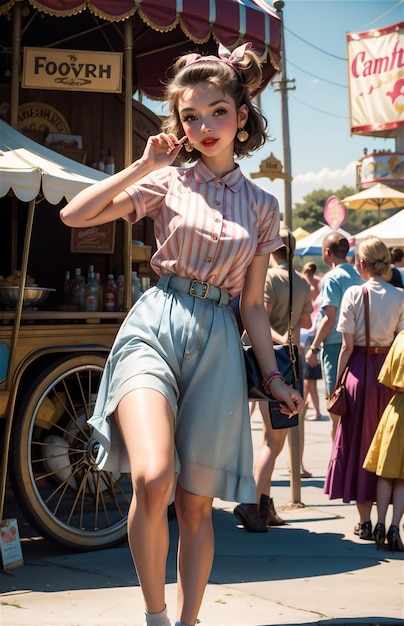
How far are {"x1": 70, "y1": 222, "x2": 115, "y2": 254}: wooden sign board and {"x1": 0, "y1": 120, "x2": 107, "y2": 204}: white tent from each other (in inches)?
52.3

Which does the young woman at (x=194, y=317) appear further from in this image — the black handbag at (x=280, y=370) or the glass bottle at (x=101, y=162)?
the glass bottle at (x=101, y=162)

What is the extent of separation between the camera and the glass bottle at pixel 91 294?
6797 mm

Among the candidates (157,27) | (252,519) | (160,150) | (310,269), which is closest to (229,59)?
(160,150)

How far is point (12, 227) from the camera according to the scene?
734 cm

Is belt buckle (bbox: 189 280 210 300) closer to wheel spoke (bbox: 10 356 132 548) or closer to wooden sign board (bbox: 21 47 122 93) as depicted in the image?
wheel spoke (bbox: 10 356 132 548)

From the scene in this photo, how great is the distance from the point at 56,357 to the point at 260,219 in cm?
269

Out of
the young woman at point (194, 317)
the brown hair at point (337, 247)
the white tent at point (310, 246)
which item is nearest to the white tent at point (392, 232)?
the brown hair at point (337, 247)

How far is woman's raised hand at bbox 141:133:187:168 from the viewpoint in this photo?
3.54 meters

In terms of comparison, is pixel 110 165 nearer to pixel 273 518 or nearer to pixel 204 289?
pixel 273 518

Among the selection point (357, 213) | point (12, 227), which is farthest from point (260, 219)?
point (357, 213)

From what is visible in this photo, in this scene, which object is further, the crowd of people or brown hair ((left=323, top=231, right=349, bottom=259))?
brown hair ((left=323, top=231, right=349, bottom=259))

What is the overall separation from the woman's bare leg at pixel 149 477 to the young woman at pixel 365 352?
11.7 feet

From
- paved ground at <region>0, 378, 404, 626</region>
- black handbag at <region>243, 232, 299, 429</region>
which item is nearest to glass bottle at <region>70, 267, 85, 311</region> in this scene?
paved ground at <region>0, 378, 404, 626</region>

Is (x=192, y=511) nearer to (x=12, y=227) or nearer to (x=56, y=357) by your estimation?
(x=56, y=357)
